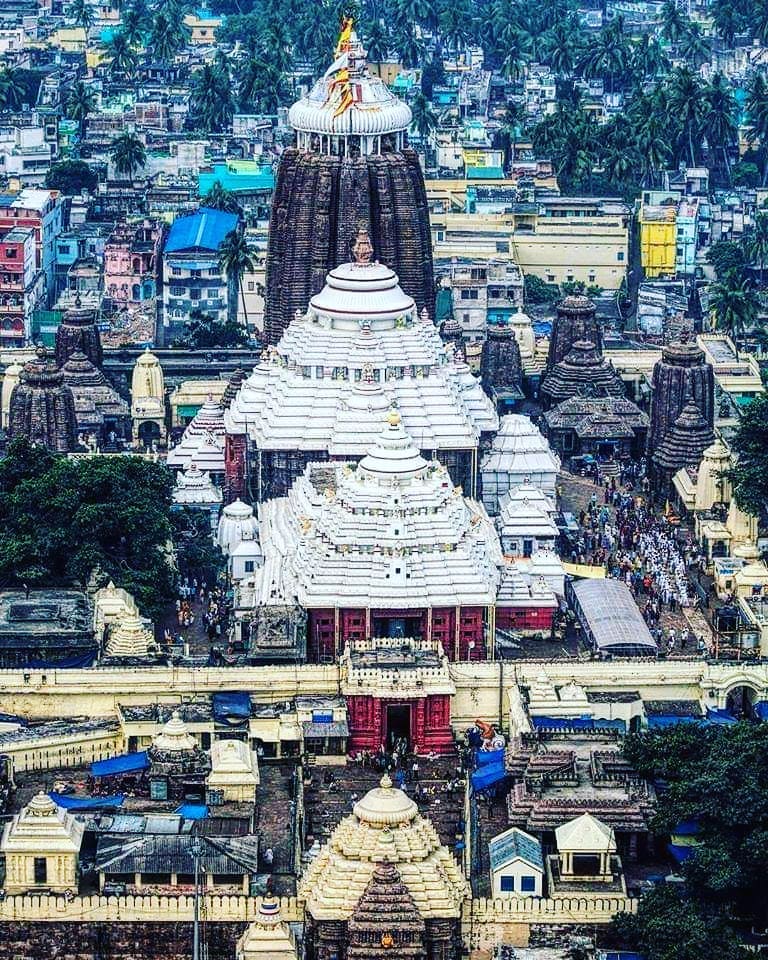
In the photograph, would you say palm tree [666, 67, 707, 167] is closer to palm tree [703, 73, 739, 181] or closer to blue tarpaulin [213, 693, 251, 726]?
palm tree [703, 73, 739, 181]

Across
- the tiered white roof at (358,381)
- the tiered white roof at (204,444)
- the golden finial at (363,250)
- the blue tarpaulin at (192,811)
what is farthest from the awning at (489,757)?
the tiered white roof at (204,444)

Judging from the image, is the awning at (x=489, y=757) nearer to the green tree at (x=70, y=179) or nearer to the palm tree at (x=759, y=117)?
the green tree at (x=70, y=179)

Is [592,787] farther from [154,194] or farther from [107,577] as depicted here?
[154,194]

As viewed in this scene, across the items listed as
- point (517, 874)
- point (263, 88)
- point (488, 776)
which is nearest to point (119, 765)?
point (488, 776)

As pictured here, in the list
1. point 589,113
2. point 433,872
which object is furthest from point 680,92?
point 433,872

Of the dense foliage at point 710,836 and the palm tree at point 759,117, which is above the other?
the dense foliage at point 710,836

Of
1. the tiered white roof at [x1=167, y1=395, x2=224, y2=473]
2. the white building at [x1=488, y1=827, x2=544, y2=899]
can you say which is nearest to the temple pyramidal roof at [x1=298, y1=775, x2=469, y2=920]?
the white building at [x1=488, y1=827, x2=544, y2=899]

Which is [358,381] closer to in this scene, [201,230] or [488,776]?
[488,776]
